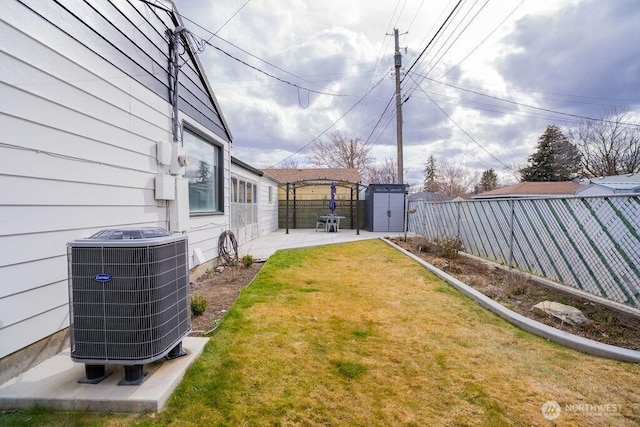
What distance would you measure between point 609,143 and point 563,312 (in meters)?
29.1

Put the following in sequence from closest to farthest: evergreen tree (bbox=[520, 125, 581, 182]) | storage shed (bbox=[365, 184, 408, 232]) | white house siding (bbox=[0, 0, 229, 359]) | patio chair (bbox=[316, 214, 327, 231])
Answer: white house siding (bbox=[0, 0, 229, 359])
storage shed (bbox=[365, 184, 408, 232])
patio chair (bbox=[316, 214, 327, 231])
evergreen tree (bbox=[520, 125, 581, 182])

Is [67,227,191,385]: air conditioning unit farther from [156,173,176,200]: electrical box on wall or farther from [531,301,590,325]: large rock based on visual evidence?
[531,301,590,325]: large rock

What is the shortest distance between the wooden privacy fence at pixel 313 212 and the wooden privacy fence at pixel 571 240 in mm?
9193

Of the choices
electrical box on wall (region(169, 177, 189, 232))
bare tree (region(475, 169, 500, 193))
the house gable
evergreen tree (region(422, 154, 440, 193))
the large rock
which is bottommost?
the large rock

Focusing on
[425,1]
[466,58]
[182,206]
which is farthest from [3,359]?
[466,58]

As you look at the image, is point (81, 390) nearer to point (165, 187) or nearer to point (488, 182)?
point (165, 187)

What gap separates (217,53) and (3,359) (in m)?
5.49

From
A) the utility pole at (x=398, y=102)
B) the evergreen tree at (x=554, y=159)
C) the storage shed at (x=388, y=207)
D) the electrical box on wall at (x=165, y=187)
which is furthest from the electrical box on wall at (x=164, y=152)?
the evergreen tree at (x=554, y=159)

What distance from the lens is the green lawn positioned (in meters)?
1.78

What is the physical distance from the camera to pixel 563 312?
10.6 feet

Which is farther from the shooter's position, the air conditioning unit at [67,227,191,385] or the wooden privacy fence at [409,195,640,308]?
the wooden privacy fence at [409,195,640,308]

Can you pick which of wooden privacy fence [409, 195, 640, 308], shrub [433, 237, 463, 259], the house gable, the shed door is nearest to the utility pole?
the shed door

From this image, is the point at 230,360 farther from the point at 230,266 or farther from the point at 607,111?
the point at 607,111

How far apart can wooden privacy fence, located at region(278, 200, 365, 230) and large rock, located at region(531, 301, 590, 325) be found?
1259 cm
